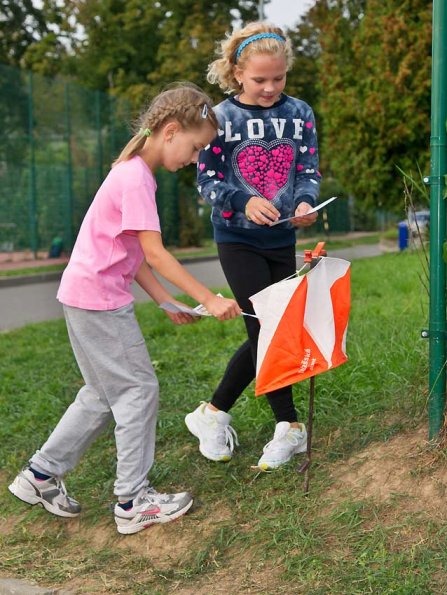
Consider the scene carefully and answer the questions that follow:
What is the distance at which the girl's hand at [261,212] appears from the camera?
11.1 ft

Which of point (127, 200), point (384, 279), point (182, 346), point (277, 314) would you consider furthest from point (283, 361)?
point (384, 279)

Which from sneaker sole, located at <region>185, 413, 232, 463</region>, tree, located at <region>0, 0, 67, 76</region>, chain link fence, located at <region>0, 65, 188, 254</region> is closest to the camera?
sneaker sole, located at <region>185, 413, 232, 463</region>

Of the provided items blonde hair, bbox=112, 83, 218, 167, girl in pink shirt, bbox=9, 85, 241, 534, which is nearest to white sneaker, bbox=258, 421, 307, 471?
girl in pink shirt, bbox=9, 85, 241, 534

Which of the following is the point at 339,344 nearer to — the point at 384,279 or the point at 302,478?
the point at 302,478

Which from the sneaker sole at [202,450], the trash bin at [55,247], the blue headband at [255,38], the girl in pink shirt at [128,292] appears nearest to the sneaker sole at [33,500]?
the girl in pink shirt at [128,292]

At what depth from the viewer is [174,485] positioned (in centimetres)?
374

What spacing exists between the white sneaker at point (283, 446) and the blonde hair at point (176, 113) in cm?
130

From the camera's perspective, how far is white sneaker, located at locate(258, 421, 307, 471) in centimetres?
358

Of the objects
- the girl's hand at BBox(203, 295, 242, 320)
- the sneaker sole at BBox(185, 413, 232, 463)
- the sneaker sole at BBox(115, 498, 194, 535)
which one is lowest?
the sneaker sole at BBox(115, 498, 194, 535)

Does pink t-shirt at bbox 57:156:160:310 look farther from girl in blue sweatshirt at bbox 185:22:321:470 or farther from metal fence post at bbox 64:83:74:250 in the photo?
metal fence post at bbox 64:83:74:250

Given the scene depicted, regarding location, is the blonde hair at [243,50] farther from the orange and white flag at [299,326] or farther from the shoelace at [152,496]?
the shoelace at [152,496]

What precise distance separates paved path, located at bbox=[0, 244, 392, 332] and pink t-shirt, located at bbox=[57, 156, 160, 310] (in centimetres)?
605

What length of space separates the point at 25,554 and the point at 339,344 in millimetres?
1471

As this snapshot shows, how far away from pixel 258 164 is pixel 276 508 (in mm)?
1391
